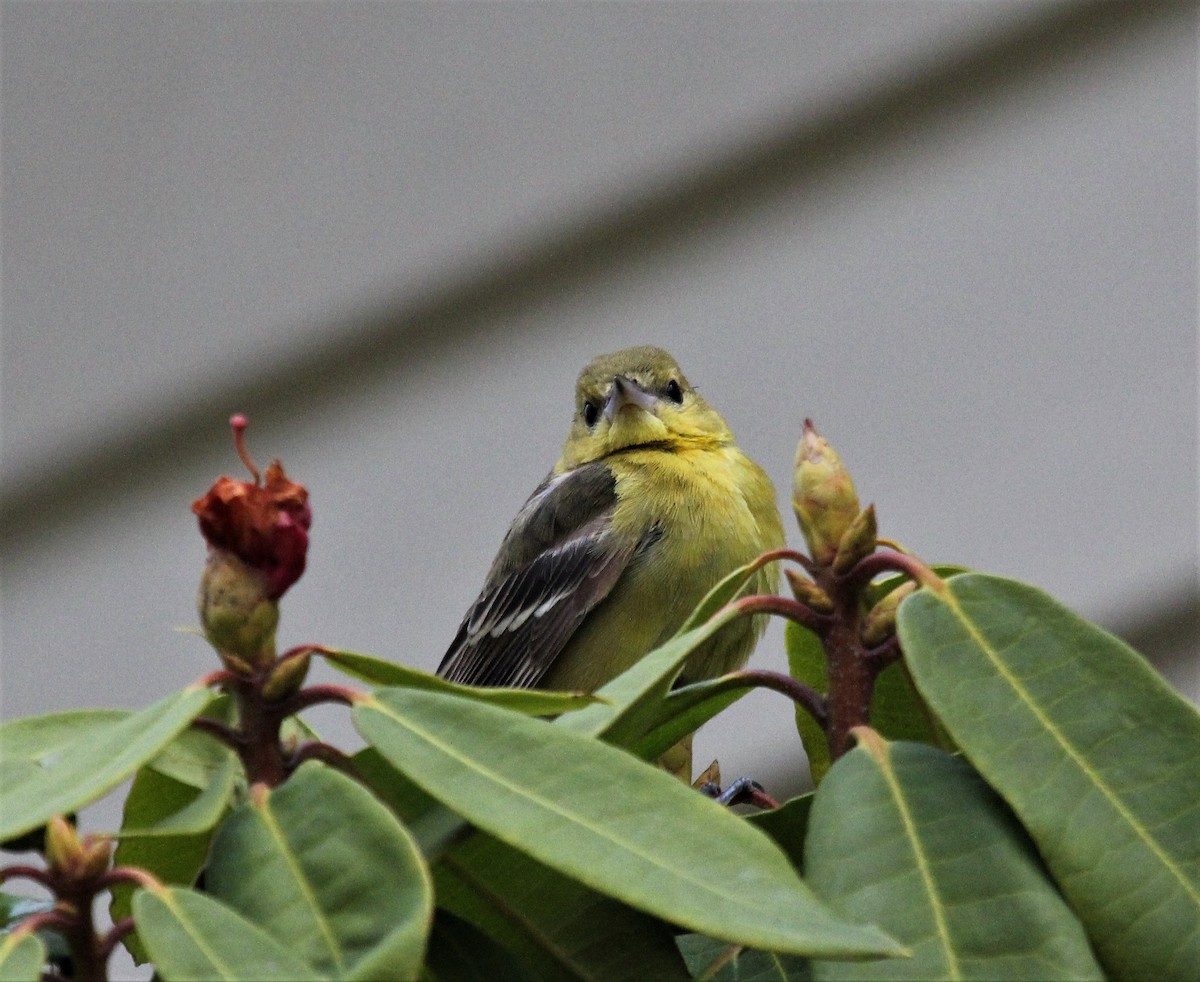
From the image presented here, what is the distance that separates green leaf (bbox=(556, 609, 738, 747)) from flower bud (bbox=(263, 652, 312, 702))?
0.72 ft

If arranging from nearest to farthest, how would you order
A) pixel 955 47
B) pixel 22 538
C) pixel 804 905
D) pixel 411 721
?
pixel 804 905, pixel 411 721, pixel 955 47, pixel 22 538

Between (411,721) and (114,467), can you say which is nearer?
(411,721)

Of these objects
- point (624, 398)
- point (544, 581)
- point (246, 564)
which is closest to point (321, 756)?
point (246, 564)

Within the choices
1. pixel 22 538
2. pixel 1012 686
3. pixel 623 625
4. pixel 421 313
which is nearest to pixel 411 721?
pixel 1012 686

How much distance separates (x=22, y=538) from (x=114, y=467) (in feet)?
1.85

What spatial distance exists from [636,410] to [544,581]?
22.1 inches

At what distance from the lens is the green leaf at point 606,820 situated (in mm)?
1136

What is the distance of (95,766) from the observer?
128 centimetres

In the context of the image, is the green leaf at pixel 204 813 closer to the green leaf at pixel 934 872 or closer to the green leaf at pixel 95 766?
the green leaf at pixel 95 766

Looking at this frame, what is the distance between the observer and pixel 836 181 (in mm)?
7156

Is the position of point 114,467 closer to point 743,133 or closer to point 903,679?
point 743,133

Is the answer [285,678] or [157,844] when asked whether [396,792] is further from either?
[157,844]

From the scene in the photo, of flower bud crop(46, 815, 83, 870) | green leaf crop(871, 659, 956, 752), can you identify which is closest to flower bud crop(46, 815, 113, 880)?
flower bud crop(46, 815, 83, 870)

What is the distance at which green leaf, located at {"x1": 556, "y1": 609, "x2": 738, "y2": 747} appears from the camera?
1.37m
